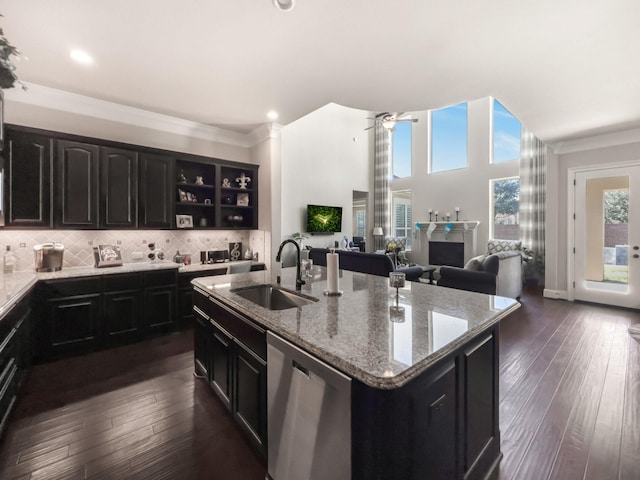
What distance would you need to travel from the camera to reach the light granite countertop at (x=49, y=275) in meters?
2.08

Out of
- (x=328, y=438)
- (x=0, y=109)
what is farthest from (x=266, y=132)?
(x=328, y=438)

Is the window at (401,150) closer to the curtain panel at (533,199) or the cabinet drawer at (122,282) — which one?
the curtain panel at (533,199)

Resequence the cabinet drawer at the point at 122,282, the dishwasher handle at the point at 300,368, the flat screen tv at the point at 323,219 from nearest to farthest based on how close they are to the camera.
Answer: the dishwasher handle at the point at 300,368 < the cabinet drawer at the point at 122,282 < the flat screen tv at the point at 323,219

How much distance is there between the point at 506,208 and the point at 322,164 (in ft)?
15.3

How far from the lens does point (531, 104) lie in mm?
3697

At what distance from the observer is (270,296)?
229cm

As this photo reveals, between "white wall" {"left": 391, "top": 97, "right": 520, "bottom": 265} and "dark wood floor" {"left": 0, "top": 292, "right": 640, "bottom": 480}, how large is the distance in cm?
469

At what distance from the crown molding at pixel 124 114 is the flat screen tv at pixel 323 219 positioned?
2212 millimetres

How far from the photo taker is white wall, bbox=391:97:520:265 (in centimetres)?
727

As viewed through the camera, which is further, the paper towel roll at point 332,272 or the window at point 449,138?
the window at point 449,138

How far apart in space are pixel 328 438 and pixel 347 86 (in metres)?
3.41

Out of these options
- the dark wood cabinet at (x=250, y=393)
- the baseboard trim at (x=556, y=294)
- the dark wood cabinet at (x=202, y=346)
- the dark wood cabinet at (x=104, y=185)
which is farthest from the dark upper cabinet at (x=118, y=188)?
the baseboard trim at (x=556, y=294)

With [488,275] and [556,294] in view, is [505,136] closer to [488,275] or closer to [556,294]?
[556,294]

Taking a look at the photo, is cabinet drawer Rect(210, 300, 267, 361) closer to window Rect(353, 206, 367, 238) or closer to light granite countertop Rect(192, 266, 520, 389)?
light granite countertop Rect(192, 266, 520, 389)
